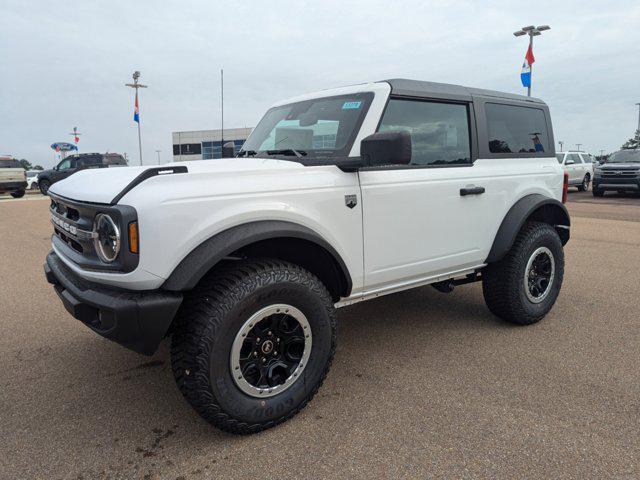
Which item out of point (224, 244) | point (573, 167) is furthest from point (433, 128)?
point (573, 167)

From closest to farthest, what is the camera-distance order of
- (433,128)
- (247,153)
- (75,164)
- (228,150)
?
(433,128) < (247,153) < (228,150) < (75,164)

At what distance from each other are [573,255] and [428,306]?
357cm

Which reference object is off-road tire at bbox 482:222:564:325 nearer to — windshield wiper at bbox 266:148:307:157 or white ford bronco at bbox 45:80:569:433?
white ford bronco at bbox 45:80:569:433

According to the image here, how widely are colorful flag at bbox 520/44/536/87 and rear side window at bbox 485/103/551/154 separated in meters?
16.3

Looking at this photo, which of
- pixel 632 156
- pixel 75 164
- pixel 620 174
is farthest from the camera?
pixel 75 164

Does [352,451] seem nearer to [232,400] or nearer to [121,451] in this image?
[232,400]

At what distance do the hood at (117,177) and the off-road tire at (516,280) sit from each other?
2.00 meters

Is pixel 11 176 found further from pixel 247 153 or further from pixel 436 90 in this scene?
pixel 436 90

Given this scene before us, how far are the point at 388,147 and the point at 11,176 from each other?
23.0 meters

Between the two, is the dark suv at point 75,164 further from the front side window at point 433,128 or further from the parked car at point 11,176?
the front side window at point 433,128

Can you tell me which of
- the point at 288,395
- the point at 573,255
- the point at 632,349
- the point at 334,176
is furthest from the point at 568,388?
the point at 573,255

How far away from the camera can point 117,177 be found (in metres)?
2.44

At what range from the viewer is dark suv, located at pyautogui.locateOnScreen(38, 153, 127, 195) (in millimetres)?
21938

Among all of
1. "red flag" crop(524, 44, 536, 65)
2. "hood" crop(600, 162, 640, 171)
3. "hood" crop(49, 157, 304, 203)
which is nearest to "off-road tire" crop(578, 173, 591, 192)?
"hood" crop(600, 162, 640, 171)
